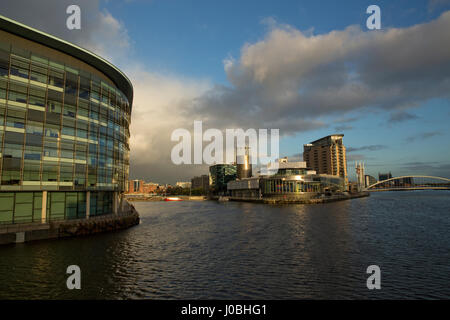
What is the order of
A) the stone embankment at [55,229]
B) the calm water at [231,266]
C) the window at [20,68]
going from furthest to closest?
the window at [20,68], the stone embankment at [55,229], the calm water at [231,266]

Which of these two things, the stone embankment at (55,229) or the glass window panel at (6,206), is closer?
the stone embankment at (55,229)

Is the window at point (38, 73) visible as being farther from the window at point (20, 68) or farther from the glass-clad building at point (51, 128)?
the window at point (20, 68)

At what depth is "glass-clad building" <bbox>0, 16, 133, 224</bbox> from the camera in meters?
37.3

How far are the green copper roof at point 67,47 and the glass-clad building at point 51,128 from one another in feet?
0.43

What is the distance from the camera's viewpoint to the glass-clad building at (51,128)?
37312mm

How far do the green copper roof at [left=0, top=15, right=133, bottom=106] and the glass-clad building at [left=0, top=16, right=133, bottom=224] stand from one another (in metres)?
0.13

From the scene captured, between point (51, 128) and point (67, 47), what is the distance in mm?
14366

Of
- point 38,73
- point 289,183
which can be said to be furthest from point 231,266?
point 289,183

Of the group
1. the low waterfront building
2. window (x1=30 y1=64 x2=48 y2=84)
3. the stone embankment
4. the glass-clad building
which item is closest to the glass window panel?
the glass-clad building

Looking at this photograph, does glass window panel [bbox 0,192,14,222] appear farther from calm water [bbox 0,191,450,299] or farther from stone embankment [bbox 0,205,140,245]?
calm water [bbox 0,191,450,299]

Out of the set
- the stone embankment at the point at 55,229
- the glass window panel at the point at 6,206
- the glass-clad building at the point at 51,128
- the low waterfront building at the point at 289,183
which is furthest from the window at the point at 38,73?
the low waterfront building at the point at 289,183

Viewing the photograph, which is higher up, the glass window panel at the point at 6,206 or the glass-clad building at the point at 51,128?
the glass-clad building at the point at 51,128

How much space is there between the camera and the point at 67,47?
4359cm

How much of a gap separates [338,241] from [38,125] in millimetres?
49500
